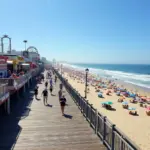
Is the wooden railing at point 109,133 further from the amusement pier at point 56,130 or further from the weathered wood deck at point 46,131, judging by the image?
the weathered wood deck at point 46,131

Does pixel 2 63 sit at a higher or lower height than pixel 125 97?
higher

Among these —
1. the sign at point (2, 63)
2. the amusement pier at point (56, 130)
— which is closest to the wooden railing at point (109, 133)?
the amusement pier at point (56, 130)

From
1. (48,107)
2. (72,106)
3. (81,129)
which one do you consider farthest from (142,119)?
(81,129)

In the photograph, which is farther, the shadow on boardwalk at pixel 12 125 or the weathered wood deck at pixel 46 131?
the shadow on boardwalk at pixel 12 125

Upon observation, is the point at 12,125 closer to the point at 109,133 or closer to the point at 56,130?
the point at 56,130

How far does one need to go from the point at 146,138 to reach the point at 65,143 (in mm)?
7488

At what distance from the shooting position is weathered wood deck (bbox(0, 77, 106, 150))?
7371 mm

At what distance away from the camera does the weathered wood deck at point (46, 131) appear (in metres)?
7.37

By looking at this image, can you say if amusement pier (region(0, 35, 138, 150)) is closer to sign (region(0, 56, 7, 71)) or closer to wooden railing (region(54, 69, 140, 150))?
wooden railing (region(54, 69, 140, 150))

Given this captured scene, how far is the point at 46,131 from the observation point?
8922 mm

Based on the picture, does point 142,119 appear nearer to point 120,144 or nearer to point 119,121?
point 119,121

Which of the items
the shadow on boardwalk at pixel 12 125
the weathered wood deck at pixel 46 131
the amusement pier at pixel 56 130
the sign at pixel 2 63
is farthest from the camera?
the sign at pixel 2 63

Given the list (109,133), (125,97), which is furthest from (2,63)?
(125,97)

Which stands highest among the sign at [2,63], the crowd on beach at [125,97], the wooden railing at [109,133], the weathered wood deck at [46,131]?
the sign at [2,63]
